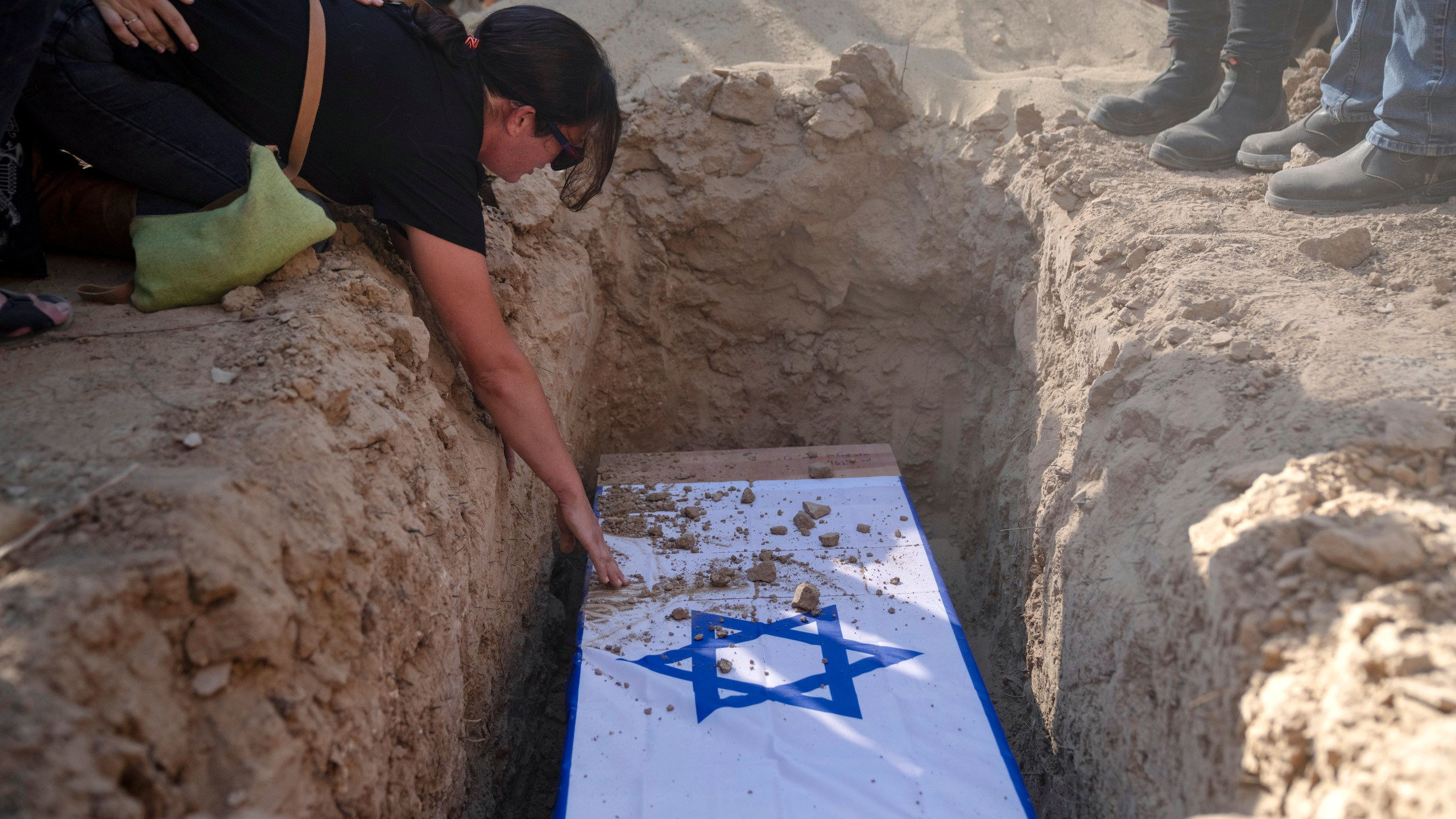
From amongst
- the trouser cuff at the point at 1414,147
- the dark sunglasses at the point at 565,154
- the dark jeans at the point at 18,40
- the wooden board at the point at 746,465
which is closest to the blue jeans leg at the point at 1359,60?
the trouser cuff at the point at 1414,147

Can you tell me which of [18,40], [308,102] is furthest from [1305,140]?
[18,40]

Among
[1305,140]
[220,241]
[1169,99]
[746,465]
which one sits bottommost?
[746,465]

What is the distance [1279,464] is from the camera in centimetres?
145

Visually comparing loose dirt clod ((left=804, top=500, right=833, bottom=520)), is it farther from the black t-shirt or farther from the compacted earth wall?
the black t-shirt

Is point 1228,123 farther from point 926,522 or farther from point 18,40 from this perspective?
point 18,40

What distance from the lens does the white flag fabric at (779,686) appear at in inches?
66.2

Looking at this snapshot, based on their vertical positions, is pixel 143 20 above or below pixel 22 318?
above

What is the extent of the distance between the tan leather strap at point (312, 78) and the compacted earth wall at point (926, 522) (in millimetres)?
274

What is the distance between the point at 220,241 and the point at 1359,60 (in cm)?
301

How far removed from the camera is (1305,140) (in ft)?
8.54

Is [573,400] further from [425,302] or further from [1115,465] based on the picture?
[1115,465]

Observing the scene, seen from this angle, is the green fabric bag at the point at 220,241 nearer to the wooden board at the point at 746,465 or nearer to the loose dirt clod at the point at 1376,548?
the wooden board at the point at 746,465

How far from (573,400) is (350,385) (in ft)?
4.60

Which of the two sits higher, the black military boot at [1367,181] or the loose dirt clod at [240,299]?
the black military boot at [1367,181]
